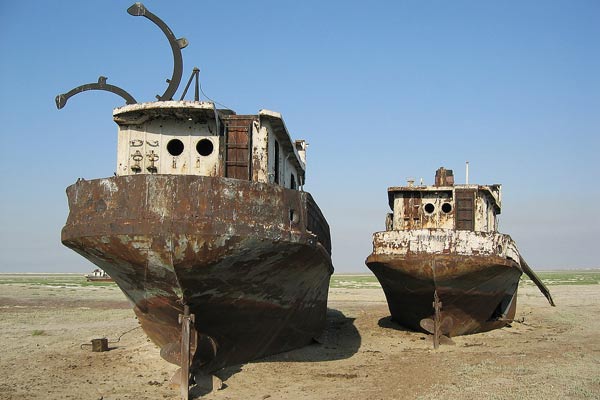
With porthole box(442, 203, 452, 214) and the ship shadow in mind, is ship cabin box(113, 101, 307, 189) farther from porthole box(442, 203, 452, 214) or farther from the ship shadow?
porthole box(442, 203, 452, 214)

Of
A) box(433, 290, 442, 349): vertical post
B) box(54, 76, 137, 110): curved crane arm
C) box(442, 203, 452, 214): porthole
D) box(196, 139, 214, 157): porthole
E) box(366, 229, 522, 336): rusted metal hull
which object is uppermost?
box(54, 76, 137, 110): curved crane arm

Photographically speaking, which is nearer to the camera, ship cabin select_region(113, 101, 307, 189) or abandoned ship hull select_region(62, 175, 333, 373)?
abandoned ship hull select_region(62, 175, 333, 373)

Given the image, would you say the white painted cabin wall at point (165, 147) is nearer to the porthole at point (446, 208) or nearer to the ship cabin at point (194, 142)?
the ship cabin at point (194, 142)

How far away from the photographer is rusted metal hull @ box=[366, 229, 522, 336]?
12164 millimetres

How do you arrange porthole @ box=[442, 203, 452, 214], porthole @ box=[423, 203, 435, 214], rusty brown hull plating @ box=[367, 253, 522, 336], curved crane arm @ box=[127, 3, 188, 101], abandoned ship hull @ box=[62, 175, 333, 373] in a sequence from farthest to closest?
1. porthole @ box=[423, 203, 435, 214]
2. porthole @ box=[442, 203, 452, 214]
3. rusty brown hull plating @ box=[367, 253, 522, 336]
4. curved crane arm @ box=[127, 3, 188, 101]
5. abandoned ship hull @ box=[62, 175, 333, 373]

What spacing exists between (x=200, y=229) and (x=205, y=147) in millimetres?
2116

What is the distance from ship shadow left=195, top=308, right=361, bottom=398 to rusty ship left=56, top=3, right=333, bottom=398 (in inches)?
7.9

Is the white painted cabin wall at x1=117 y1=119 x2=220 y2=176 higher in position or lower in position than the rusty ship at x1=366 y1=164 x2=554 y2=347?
higher

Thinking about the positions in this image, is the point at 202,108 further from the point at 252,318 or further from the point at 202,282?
the point at 252,318

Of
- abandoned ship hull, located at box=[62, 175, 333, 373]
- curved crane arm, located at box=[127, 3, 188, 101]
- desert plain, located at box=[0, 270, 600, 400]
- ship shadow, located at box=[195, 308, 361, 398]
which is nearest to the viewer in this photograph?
abandoned ship hull, located at box=[62, 175, 333, 373]

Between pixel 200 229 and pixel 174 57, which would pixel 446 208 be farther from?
pixel 200 229

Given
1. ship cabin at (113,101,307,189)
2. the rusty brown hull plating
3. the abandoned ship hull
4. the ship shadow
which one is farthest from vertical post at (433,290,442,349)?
ship cabin at (113,101,307,189)

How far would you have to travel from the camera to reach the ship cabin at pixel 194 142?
9148mm

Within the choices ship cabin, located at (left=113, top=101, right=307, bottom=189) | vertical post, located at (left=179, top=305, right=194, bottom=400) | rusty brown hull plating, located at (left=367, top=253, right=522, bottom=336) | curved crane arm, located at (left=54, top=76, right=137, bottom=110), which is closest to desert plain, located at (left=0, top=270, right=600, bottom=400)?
vertical post, located at (left=179, top=305, right=194, bottom=400)
